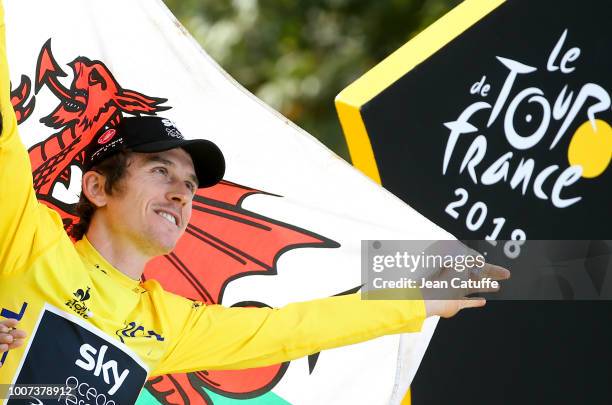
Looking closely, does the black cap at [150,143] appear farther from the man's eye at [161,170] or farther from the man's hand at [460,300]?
the man's hand at [460,300]

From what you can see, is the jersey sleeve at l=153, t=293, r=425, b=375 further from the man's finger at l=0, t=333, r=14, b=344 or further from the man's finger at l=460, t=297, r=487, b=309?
the man's finger at l=0, t=333, r=14, b=344

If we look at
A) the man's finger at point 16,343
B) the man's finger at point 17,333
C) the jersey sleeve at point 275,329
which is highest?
the jersey sleeve at point 275,329

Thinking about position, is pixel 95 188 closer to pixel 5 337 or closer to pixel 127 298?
pixel 127 298

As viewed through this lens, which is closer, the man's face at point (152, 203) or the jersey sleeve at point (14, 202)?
the jersey sleeve at point (14, 202)

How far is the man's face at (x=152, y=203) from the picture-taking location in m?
3.40

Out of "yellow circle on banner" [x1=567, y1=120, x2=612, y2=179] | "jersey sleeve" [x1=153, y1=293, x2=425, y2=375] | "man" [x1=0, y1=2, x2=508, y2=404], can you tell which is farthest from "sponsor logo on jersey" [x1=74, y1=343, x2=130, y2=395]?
"yellow circle on banner" [x1=567, y1=120, x2=612, y2=179]

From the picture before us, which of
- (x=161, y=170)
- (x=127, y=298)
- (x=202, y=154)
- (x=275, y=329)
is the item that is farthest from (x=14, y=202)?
(x=275, y=329)

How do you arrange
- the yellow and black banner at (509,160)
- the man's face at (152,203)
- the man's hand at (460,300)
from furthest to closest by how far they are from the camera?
the yellow and black banner at (509,160)
the man's hand at (460,300)
the man's face at (152,203)

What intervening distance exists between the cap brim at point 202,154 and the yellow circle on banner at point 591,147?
1.14 metres

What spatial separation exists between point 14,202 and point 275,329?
0.89m

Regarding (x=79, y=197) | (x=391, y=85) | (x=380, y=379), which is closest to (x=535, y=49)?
(x=391, y=85)

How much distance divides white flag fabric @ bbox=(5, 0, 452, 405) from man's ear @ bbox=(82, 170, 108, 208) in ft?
0.44

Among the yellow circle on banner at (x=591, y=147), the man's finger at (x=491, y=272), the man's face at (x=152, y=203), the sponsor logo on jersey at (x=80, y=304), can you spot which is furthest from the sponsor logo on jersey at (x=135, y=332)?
the yellow circle on banner at (x=591, y=147)

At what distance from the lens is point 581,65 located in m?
4.01
